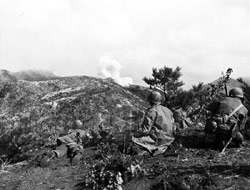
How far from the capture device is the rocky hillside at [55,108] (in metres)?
14.5

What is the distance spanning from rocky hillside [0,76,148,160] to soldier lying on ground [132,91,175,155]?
20.4 ft

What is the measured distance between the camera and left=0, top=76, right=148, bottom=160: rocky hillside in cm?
1447

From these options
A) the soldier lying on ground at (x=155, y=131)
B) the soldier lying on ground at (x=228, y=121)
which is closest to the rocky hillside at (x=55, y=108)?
the soldier lying on ground at (x=155, y=131)

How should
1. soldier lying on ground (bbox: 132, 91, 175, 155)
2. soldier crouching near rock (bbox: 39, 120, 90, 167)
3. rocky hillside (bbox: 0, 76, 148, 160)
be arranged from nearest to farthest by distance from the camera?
soldier lying on ground (bbox: 132, 91, 175, 155)
soldier crouching near rock (bbox: 39, 120, 90, 167)
rocky hillside (bbox: 0, 76, 148, 160)

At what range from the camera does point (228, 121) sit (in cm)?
713

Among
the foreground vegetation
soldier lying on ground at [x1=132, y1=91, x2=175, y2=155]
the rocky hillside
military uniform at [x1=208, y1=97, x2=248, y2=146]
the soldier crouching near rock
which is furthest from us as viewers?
the rocky hillside

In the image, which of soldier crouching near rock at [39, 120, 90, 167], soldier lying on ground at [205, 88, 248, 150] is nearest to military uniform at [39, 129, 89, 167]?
soldier crouching near rock at [39, 120, 90, 167]

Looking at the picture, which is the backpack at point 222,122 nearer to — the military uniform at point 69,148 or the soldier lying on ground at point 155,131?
the soldier lying on ground at point 155,131

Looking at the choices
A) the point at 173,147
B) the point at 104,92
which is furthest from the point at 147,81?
the point at 173,147

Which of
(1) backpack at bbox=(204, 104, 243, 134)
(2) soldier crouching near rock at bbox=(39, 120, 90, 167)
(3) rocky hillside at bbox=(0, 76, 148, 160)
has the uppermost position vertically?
(3) rocky hillside at bbox=(0, 76, 148, 160)

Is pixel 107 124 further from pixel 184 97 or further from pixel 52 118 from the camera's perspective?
pixel 184 97

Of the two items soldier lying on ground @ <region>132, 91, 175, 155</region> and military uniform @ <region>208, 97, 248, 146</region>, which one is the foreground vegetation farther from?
military uniform @ <region>208, 97, 248, 146</region>

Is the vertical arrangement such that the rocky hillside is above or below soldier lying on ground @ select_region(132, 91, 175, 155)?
above

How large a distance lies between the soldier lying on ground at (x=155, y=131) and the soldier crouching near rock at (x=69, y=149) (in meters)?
1.93
